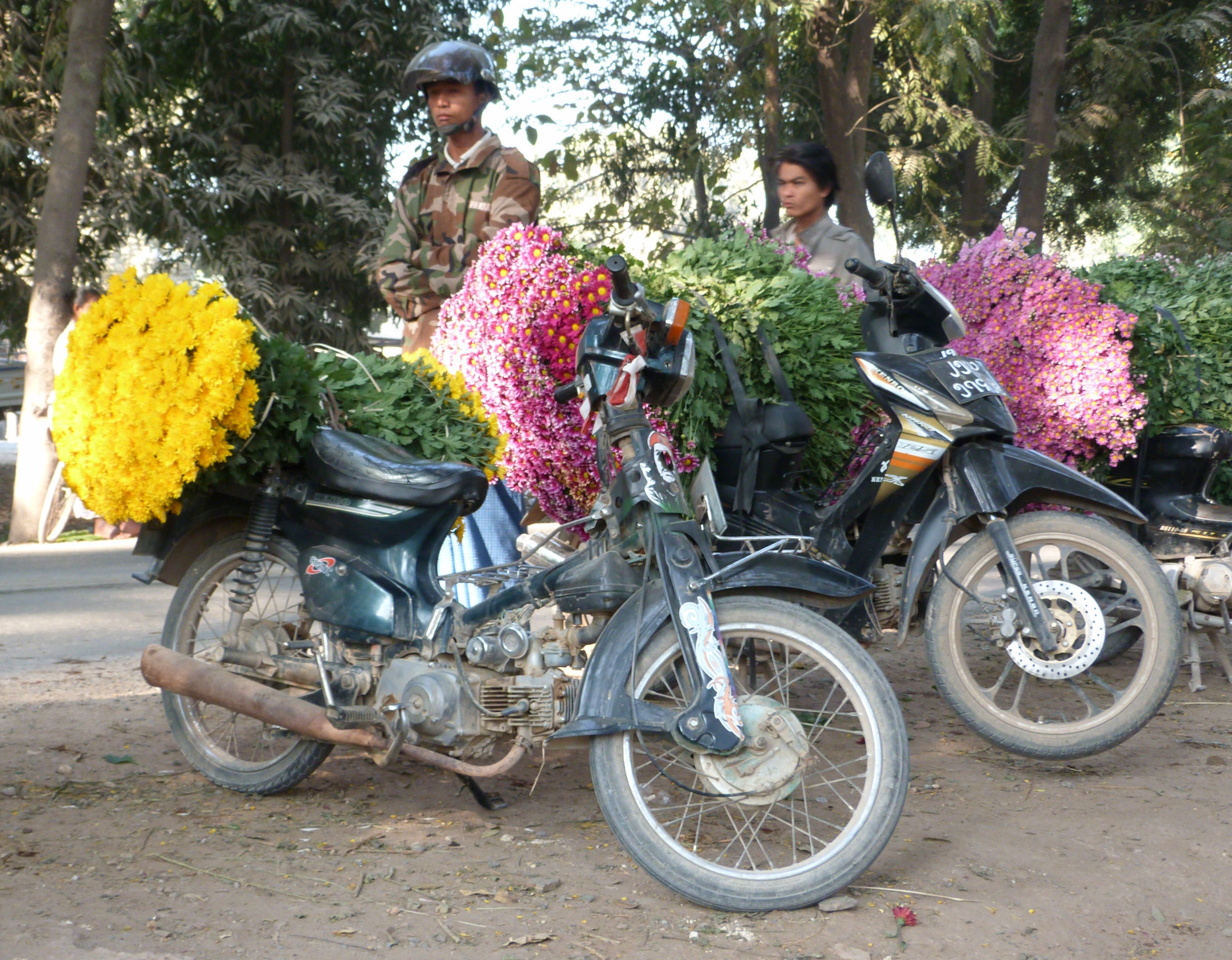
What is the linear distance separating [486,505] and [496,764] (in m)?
1.92

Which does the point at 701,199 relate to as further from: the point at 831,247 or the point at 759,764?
the point at 759,764

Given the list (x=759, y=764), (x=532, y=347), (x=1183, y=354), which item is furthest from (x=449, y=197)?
(x=1183, y=354)

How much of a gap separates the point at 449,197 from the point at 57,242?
6.25 metres

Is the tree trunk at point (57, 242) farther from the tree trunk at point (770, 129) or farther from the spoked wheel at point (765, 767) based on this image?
the spoked wheel at point (765, 767)

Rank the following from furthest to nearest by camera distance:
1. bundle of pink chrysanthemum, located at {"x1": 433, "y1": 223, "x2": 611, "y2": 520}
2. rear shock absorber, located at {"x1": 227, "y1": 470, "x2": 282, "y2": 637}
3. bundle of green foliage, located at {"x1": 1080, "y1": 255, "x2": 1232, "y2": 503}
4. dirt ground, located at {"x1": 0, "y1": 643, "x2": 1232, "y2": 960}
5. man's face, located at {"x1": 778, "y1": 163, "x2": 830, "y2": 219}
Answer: bundle of green foliage, located at {"x1": 1080, "y1": 255, "x2": 1232, "y2": 503} < man's face, located at {"x1": 778, "y1": 163, "x2": 830, "y2": 219} < bundle of pink chrysanthemum, located at {"x1": 433, "y1": 223, "x2": 611, "y2": 520} < rear shock absorber, located at {"x1": 227, "y1": 470, "x2": 282, "y2": 637} < dirt ground, located at {"x1": 0, "y1": 643, "x2": 1232, "y2": 960}

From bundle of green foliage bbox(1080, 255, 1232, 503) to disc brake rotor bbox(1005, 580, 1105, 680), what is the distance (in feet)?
6.72

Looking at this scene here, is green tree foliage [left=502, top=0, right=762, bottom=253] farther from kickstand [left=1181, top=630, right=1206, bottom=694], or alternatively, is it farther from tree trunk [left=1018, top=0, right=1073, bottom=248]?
kickstand [left=1181, top=630, right=1206, bottom=694]

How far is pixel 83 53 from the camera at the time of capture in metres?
9.94

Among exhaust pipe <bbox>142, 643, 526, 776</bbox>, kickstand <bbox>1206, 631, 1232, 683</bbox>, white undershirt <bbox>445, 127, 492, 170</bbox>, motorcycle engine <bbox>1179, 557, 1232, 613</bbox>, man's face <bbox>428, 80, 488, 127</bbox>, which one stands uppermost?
man's face <bbox>428, 80, 488, 127</bbox>

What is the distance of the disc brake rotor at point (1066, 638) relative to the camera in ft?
12.3

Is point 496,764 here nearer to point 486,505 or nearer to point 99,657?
point 486,505

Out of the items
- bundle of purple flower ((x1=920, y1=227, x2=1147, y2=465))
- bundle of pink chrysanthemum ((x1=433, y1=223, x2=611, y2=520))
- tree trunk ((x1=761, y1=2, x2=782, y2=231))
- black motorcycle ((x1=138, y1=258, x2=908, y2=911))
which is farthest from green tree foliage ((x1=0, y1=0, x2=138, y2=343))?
black motorcycle ((x1=138, y1=258, x2=908, y2=911))

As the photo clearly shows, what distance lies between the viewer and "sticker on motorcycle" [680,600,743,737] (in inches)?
115

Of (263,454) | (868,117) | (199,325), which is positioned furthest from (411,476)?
(868,117)
